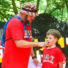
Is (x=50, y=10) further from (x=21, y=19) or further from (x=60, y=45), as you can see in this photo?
(x=21, y=19)

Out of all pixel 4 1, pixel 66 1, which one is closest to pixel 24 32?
pixel 4 1

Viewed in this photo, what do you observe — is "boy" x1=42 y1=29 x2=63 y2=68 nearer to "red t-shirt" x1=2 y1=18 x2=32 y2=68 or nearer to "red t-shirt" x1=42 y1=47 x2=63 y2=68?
"red t-shirt" x1=42 y1=47 x2=63 y2=68

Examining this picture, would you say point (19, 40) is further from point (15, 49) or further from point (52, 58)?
point (52, 58)

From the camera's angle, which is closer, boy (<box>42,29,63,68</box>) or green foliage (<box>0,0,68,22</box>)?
boy (<box>42,29,63,68</box>)

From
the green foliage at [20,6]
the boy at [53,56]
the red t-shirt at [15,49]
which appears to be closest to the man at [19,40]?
the red t-shirt at [15,49]

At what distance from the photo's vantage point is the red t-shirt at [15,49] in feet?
7.09

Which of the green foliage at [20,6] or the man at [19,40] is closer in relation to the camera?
the man at [19,40]

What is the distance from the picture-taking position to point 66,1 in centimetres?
902

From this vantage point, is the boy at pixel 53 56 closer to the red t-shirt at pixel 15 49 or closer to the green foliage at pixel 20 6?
the red t-shirt at pixel 15 49

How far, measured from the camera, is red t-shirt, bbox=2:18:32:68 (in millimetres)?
2160

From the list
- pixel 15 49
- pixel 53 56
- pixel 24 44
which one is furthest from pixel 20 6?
pixel 24 44

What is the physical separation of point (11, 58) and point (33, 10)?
63cm

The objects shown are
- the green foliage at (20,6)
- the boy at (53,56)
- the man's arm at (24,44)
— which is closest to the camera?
the man's arm at (24,44)

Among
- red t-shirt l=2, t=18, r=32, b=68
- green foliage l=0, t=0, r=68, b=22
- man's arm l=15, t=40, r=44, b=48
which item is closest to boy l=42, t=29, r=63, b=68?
red t-shirt l=2, t=18, r=32, b=68
